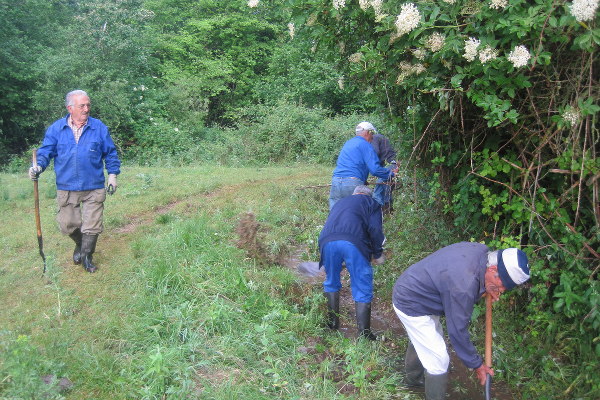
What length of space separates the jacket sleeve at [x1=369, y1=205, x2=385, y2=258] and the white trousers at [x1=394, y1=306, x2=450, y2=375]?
1.12m

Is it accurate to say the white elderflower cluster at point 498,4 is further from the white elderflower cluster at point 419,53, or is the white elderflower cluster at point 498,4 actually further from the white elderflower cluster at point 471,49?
the white elderflower cluster at point 419,53

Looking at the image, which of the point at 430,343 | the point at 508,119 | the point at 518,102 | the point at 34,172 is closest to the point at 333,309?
the point at 430,343

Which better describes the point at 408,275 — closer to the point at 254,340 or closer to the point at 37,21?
the point at 254,340

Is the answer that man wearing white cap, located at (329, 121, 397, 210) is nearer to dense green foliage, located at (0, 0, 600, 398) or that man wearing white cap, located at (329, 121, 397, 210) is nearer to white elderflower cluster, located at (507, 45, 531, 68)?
dense green foliage, located at (0, 0, 600, 398)

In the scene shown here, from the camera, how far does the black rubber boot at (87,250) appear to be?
6.00m

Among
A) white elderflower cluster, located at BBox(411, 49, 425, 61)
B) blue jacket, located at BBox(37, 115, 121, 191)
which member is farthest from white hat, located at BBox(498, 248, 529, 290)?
Result: blue jacket, located at BBox(37, 115, 121, 191)

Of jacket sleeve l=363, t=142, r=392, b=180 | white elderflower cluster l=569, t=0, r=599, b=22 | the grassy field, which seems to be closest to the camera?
white elderflower cluster l=569, t=0, r=599, b=22

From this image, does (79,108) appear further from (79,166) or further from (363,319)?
(363,319)

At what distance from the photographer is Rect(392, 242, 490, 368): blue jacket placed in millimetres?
3611

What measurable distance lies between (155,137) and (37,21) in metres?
7.45

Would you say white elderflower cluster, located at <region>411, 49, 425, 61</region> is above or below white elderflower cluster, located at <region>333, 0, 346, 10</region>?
below

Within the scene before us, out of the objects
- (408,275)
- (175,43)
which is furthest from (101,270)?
(175,43)

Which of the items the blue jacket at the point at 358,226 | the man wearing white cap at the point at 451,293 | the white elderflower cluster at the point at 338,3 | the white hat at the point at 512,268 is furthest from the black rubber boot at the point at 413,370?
the white elderflower cluster at the point at 338,3

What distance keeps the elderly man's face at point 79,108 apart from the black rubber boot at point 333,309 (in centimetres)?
326
